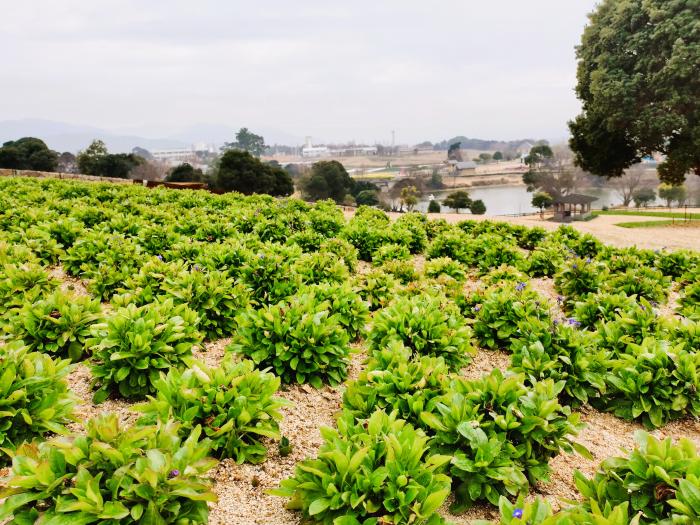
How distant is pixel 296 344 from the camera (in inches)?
170

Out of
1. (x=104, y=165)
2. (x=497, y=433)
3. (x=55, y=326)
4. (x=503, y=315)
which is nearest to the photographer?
(x=497, y=433)

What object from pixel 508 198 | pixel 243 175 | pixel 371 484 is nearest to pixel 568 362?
pixel 371 484

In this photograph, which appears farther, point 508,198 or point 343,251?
point 508,198

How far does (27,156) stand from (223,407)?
48.0 meters

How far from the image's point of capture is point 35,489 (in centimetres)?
237

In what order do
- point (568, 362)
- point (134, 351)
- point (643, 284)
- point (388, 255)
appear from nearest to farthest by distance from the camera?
point (134, 351) → point (568, 362) → point (643, 284) → point (388, 255)

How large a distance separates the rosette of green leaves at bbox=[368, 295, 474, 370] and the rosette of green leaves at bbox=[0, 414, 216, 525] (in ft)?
7.75

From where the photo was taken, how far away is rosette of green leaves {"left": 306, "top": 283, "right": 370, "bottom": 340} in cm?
535

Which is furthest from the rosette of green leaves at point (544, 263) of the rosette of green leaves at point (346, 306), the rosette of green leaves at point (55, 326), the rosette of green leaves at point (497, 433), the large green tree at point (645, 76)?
the large green tree at point (645, 76)

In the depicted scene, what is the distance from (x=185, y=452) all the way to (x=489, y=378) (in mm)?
2062

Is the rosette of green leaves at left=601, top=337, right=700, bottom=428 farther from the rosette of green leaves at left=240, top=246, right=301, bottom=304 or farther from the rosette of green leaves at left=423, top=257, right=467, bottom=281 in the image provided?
the rosette of green leaves at left=423, top=257, right=467, bottom=281

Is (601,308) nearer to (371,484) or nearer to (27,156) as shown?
(371,484)

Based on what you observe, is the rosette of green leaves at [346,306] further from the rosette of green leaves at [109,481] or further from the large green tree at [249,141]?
the large green tree at [249,141]

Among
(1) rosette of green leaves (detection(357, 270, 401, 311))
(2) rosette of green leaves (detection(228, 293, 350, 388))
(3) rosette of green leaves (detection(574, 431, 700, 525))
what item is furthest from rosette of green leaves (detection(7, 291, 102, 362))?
(3) rosette of green leaves (detection(574, 431, 700, 525))
